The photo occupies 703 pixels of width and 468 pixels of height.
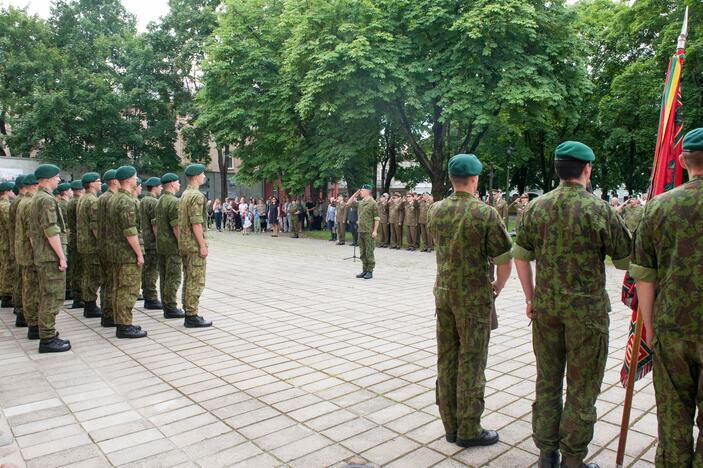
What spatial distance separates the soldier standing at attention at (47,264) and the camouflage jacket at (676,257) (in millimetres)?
6050

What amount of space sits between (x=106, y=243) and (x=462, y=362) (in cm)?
537

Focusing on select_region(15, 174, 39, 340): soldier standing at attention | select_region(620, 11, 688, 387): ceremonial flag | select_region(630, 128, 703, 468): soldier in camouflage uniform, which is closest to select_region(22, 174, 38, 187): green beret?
select_region(15, 174, 39, 340): soldier standing at attention

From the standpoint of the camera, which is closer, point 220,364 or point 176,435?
point 176,435

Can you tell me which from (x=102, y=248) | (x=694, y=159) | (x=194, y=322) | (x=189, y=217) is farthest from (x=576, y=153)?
(x=102, y=248)

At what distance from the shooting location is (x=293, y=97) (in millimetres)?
25625

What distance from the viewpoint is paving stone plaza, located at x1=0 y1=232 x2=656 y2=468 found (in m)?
3.83

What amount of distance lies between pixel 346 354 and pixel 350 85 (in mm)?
16444

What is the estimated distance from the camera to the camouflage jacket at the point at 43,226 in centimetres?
632

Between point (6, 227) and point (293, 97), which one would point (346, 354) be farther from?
point (293, 97)

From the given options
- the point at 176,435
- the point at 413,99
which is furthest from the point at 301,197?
the point at 176,435

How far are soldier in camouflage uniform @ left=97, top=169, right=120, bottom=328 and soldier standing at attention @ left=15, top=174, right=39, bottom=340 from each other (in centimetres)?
83

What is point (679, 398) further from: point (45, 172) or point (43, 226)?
point (45, 172)

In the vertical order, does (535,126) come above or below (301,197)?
above

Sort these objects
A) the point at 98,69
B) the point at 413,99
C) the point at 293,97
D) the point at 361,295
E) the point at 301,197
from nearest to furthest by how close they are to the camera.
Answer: the point at 361,295 < the point at 413,99 < the point at 293,97 < the point at 301,197 < the point at 98,69
